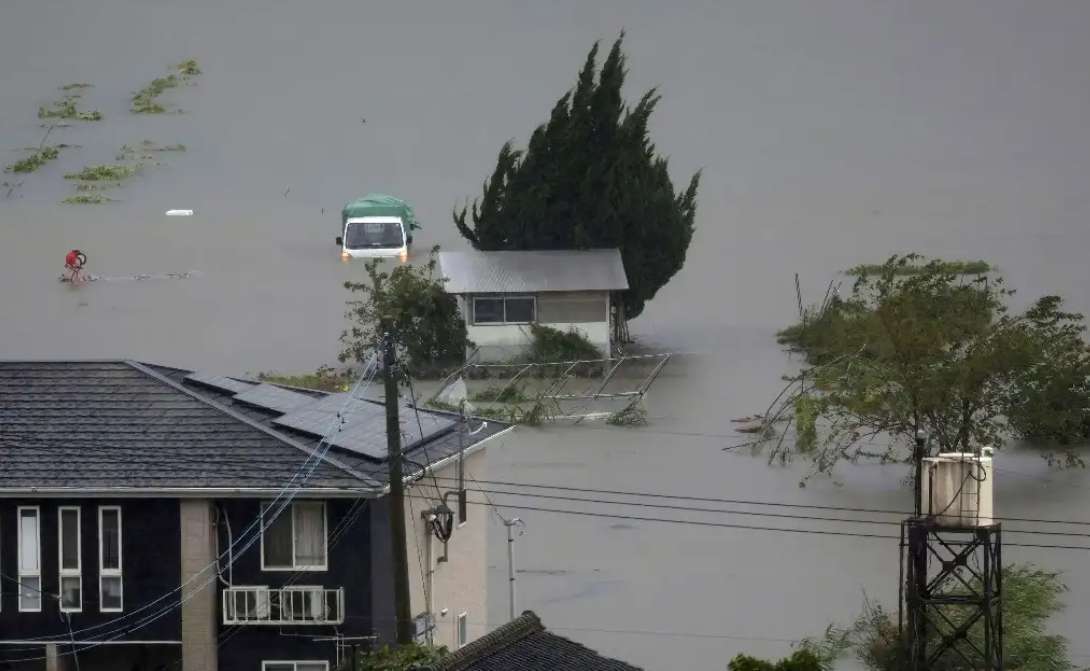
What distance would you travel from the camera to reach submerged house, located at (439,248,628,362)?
2852cm

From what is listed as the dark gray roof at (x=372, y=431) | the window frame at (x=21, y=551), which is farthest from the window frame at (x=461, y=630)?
the window frame at (x=21, y=551)

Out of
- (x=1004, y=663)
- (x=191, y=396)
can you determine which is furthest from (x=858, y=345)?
(x=191, y=396)

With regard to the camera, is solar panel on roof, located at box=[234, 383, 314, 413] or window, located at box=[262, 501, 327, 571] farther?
solar panel on roof, located at box=[234, 383, 314, 413]

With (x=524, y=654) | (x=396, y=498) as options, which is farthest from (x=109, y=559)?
(x=524, y=654)

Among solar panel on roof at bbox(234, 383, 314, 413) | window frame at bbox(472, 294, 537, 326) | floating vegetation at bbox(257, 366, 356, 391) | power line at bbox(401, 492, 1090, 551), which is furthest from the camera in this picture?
window frame at bbox(472, 294, 537, 326)

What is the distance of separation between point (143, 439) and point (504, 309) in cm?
1534

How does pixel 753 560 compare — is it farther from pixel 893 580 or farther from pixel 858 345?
pixel 858 345

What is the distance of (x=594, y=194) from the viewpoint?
31109mm

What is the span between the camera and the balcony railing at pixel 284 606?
509 inches

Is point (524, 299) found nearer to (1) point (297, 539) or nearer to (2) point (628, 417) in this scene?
(2) point (628, 417)

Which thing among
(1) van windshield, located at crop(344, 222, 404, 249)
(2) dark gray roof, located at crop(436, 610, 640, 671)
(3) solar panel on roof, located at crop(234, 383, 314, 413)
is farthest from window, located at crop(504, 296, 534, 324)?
(2) dark gray roof, located at crop(436, 610, 640, 671)

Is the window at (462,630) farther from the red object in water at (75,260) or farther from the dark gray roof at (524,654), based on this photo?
the red object in water at (75,260)

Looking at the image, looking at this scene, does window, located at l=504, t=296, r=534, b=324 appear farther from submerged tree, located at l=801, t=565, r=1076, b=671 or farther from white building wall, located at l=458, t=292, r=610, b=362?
submerged tree, located at l=801, t=565, r=1076, b=671

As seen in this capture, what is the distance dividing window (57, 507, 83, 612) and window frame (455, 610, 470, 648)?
2.81 meters
